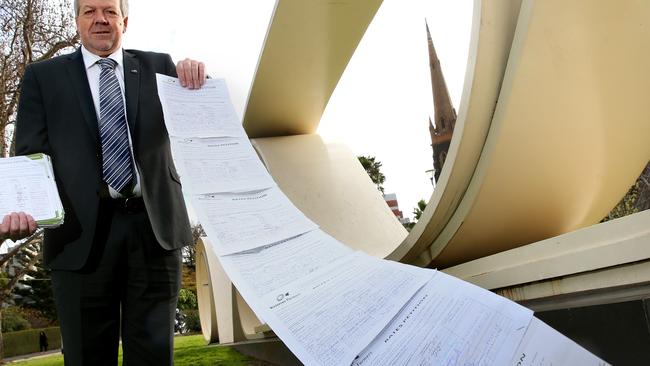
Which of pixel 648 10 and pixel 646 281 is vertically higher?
pixel 648 10

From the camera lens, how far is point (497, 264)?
7.90ft

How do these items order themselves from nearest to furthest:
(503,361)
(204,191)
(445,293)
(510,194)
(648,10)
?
(503,361), (445,293), (204,191), (648,10), (510,194)

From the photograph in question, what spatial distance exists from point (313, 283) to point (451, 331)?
1.36ft

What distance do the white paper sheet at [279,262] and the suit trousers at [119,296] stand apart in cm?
27

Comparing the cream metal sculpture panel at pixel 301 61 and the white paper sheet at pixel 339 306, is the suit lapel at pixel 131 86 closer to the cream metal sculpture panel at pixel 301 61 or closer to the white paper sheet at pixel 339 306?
the white paper sheet at pixel 339 306

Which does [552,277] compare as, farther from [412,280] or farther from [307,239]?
[307,239]

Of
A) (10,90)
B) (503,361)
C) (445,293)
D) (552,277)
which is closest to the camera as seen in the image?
(503,361)

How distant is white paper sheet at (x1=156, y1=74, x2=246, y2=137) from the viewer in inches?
74.0

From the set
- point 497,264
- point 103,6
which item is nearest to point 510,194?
point 497,264

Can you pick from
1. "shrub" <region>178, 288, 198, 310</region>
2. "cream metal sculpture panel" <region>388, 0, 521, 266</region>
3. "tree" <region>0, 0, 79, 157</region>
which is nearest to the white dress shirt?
"cream metal sculpture panel" <region>388, 0, 521, 266</region>

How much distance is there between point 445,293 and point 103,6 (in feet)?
4.42

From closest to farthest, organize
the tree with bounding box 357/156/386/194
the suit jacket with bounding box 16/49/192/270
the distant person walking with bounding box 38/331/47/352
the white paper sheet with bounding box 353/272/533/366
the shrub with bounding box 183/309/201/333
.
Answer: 1. the white paper sheet with bounding box 353/272/533/366
2. the suit jacket with bounding box 16/49/192/270
3. the distant person walking with bounding box 38/331/47/352
4. the shrub with bounding box 183/309/201/333
5. the tree with bounding box 357/156/386/194

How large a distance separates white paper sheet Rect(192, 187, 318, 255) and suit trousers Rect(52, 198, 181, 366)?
0.19 m

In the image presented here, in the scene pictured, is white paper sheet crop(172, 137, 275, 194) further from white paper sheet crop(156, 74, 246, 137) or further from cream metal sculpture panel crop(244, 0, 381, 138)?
cream metal sculpture panel crop(244, 0, 381, 138)
